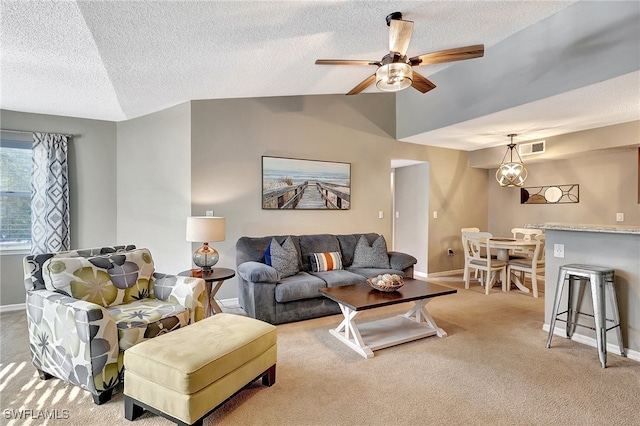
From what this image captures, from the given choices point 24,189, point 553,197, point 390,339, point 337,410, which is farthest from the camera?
point 553,197

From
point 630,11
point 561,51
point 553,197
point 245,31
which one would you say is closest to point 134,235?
point 245,31

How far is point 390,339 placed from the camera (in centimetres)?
288

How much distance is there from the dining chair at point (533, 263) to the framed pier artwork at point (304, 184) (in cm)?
258

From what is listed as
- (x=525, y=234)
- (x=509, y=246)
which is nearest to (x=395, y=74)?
(x=509, y=246)

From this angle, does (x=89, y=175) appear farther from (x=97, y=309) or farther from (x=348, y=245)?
(x=348, y=245)

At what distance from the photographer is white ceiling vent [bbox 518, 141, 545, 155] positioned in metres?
5.00

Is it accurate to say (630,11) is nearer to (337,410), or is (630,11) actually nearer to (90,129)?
(337,410)

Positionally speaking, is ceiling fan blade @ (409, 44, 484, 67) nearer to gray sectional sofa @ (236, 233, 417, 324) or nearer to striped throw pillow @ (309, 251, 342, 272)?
gray sectional sofa @ (236, 233, 417, 324)

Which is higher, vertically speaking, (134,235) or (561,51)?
(561,51)

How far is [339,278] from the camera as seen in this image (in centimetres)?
363

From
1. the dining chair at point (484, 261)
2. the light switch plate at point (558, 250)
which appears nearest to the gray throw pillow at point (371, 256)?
the dining chair at point (484, 261)

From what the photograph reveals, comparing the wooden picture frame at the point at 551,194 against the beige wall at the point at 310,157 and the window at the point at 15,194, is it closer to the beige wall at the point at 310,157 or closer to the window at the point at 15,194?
the beige wall at the point at 310,157

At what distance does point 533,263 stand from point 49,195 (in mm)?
6345

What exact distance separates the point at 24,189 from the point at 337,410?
14.7ft
